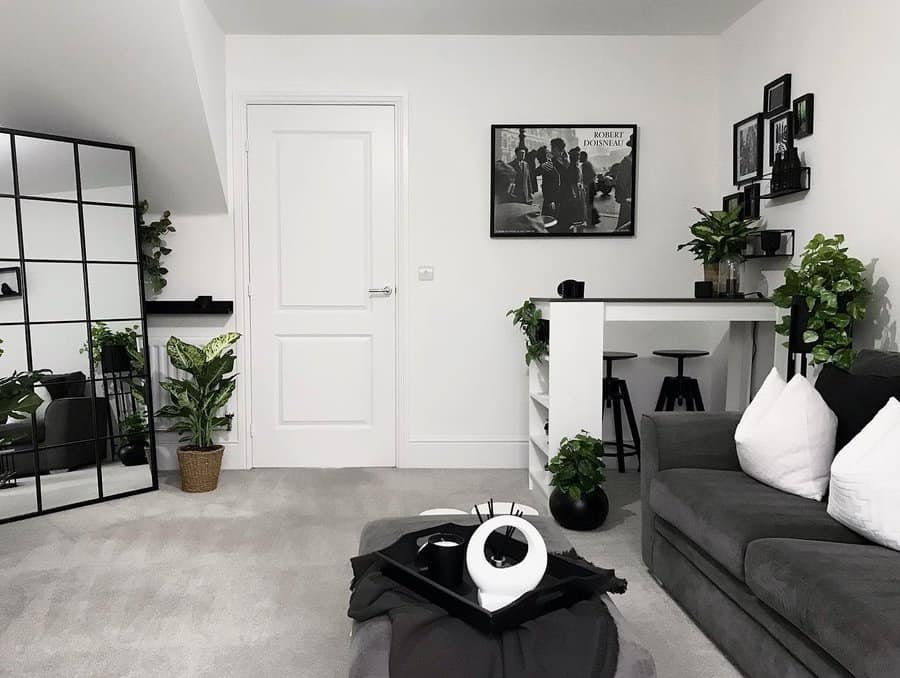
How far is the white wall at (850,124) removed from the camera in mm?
3027

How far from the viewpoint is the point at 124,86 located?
395 cm

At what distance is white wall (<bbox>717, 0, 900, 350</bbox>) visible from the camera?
3027mm

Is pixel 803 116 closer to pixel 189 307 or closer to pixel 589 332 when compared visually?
pixel 589 332

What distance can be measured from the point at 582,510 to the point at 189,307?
2.59 meters

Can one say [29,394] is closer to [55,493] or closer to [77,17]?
[55,493]

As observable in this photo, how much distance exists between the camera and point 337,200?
185 inches

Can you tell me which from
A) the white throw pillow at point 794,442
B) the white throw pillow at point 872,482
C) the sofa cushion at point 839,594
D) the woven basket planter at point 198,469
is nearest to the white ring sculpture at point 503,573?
the sofa cushion at point 839,594

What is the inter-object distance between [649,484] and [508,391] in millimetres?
1957

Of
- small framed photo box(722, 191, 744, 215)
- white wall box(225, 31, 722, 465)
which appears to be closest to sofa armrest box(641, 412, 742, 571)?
small framed photo box(722, 191, 744, 215)

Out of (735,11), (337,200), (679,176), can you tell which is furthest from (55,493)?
(735,11)

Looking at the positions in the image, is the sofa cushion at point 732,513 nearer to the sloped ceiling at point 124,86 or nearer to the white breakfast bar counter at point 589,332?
the white breakfast bar counter at point 589,332

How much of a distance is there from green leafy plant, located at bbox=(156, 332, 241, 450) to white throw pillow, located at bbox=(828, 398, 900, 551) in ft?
10.3

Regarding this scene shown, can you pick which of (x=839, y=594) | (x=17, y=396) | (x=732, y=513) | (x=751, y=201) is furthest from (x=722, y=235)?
(x=17, y=396)

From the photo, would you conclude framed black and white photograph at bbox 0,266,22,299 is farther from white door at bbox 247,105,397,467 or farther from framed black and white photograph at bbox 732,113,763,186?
framed black and white photograph at bbox 732,113,763,186
